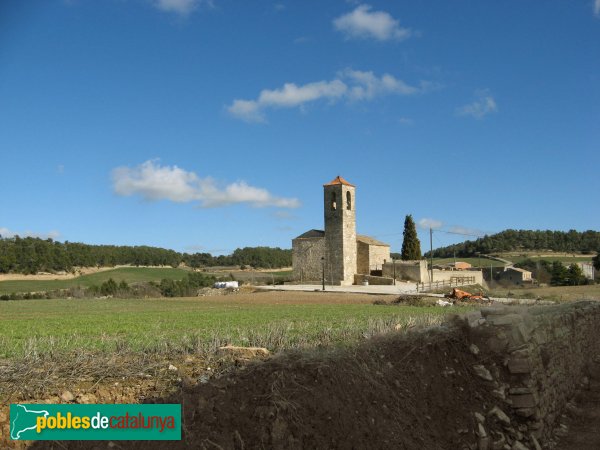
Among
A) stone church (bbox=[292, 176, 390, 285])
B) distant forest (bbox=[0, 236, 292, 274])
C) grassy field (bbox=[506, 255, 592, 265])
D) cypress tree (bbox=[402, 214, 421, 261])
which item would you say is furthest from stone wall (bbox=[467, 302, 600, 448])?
grassy field (bbox=[506, 255, 592, 265])

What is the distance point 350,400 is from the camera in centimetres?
642

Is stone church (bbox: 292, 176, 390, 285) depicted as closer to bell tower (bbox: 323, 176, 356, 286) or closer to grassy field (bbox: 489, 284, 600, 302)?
bell tower (bbox: 323, 176, 356, 286)

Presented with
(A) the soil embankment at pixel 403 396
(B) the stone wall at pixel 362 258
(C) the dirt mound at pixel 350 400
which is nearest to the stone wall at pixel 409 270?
(B) the stone wall at pixel 362 258

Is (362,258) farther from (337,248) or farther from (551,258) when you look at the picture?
(551,258)

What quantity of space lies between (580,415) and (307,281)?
53.8 m

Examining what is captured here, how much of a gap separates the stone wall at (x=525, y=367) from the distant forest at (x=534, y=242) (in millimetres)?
Answer: 104734

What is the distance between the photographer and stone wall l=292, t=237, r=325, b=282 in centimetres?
6297

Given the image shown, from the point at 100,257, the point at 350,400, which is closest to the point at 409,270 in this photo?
the point at 350,400

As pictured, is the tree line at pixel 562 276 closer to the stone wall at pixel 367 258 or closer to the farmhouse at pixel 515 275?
the farmhouse at pixel 515 275

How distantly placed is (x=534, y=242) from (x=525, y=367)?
373ft

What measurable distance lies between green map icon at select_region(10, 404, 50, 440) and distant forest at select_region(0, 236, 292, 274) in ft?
267

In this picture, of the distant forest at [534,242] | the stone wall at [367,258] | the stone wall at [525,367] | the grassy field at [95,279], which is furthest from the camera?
the distant forest at [534,242]

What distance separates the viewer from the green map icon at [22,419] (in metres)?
5.43

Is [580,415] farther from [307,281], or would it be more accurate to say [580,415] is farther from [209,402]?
[307,281]
